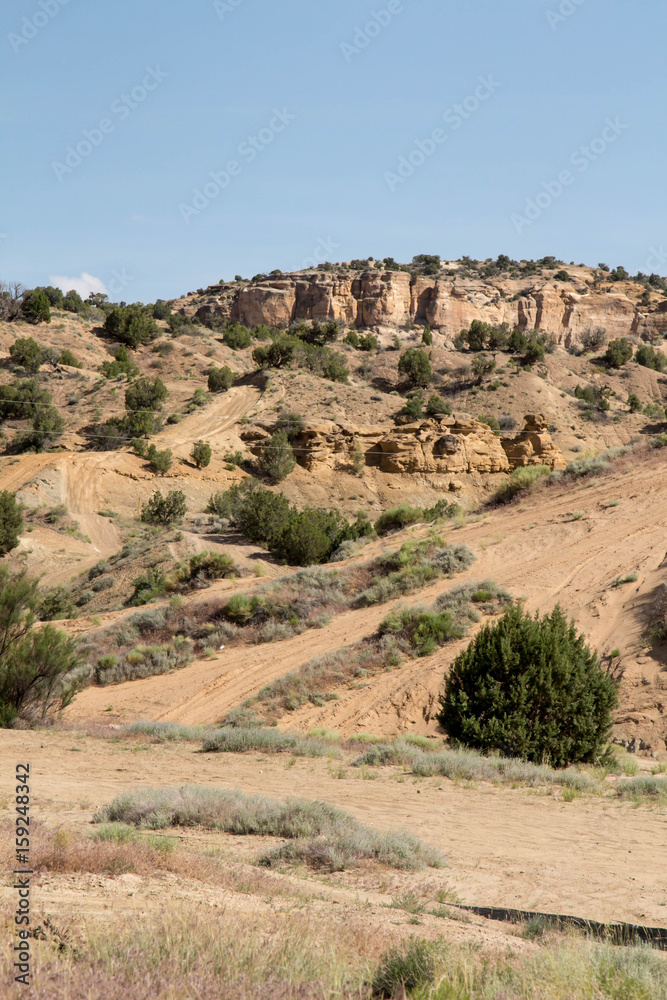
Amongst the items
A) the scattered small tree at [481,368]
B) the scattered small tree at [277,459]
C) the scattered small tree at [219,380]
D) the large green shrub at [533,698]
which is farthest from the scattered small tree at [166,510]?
the scattered small tree at [481,368]

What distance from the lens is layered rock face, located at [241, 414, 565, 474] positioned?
41.8 m

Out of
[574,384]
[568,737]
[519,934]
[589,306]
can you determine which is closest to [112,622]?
[568,737]

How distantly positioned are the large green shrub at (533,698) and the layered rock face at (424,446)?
30.9m

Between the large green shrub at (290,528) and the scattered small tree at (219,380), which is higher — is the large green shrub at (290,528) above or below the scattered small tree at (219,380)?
below

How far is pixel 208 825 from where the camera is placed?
662 centimetres

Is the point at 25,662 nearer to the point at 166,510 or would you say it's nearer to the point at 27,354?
the point at 166,510

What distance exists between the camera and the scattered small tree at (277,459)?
40.2 meters

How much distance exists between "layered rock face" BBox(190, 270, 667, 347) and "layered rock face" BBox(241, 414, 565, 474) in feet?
148

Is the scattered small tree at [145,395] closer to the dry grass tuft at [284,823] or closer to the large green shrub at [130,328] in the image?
the large green shrub at [130,328]

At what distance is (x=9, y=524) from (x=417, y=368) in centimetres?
3273

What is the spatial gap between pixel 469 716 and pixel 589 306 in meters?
87.4

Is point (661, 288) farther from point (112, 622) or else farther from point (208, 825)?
point (208, 825)

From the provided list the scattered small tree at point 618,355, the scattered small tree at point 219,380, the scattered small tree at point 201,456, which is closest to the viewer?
the scattered small tree at point 201,456

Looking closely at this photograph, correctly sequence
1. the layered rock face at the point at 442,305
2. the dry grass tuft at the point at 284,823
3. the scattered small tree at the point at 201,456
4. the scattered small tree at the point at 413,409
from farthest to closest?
the layered rock face at the point at 442,305 → the scattered small tree at the point at 413,409 → the scattered small tree at the point at 201,456 → the dry grass tuft at the point at 284,823
